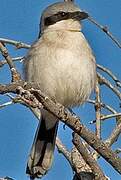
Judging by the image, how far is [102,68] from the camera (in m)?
3.29

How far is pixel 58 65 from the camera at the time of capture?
3.61 meters

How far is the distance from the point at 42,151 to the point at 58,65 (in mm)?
745

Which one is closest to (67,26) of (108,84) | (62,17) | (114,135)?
(62,17)

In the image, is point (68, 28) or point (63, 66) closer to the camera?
point (63, 66)

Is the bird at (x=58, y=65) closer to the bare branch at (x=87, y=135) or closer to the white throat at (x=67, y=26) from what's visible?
the white throat at (x=67, y=26)

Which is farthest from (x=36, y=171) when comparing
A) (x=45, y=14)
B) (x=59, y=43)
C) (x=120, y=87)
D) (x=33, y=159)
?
(x=45, y=14)

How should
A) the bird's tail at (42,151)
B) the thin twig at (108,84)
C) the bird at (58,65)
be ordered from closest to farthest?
the thin twig at (108,84) → the bird's tail at (42,151) → the bird at (58,65)

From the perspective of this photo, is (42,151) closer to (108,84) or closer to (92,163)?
(108,84)

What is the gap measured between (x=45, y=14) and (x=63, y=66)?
2.42 feet

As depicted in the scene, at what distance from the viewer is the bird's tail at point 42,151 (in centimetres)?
321

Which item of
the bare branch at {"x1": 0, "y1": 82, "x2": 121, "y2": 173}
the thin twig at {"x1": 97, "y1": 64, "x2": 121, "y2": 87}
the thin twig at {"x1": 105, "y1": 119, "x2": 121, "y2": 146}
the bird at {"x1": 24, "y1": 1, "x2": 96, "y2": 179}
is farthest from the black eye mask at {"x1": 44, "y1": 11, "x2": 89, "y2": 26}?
the bare branch at {"x1": 0, "y1": 82, "x2": 121, "y2": 173}

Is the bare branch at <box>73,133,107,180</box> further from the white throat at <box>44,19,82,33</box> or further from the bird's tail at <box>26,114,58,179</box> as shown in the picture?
the white throat at <box>44,19,82,33</box>

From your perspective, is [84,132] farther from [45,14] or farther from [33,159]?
[45,14]

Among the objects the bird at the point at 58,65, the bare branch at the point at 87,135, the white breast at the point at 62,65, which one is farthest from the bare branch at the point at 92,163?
the white breast at the point at 62,65
